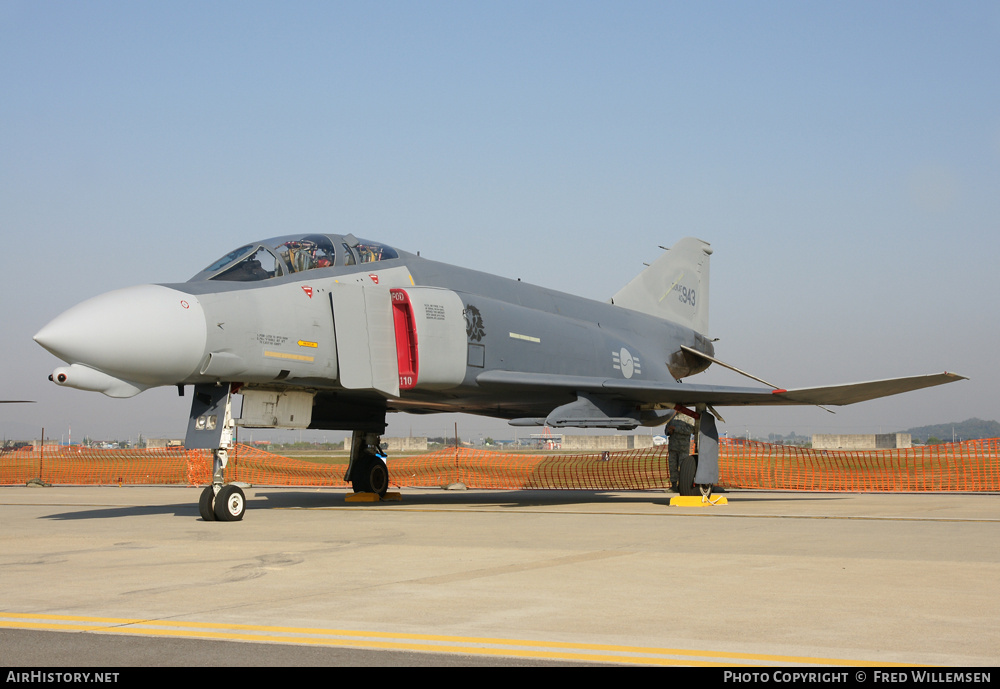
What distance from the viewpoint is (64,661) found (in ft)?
12.1

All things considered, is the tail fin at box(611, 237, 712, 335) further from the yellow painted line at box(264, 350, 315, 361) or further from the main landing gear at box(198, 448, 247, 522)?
the main landing gear at box(198, 448, 247, 522)

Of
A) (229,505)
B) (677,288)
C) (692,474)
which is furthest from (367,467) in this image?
(677,288)

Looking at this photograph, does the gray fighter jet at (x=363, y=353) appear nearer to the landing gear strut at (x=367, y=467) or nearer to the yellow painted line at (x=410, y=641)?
the landing gear strut at (x=367, y=467)

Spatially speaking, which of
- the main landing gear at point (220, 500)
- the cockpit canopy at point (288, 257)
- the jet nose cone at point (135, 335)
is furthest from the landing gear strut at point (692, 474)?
the jet nose cone at point (135, 335)

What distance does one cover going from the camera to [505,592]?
5.44 metres

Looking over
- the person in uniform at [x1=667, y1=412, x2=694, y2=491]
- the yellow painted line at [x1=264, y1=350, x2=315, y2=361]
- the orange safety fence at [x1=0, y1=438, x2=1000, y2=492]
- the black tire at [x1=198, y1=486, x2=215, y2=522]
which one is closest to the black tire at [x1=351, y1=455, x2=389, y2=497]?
the yellow painted line at [x1=264, y1=350, x2=315, y2=361]

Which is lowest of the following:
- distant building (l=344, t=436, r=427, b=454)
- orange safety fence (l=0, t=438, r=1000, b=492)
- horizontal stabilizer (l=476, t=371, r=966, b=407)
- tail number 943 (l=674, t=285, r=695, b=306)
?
distant building (l=344, t=436, r=427, b=454)

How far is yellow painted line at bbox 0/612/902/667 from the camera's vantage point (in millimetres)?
3695

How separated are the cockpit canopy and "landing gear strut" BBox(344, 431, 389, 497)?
406cm

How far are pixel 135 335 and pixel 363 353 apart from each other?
3158mm

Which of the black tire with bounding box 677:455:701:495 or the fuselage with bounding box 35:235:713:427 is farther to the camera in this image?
the black tire with bounding box 677:455:701:495

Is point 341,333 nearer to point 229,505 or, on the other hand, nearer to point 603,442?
point 229,505

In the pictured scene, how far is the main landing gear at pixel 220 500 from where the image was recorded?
34.8 feet

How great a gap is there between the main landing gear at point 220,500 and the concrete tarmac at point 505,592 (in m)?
0.28
